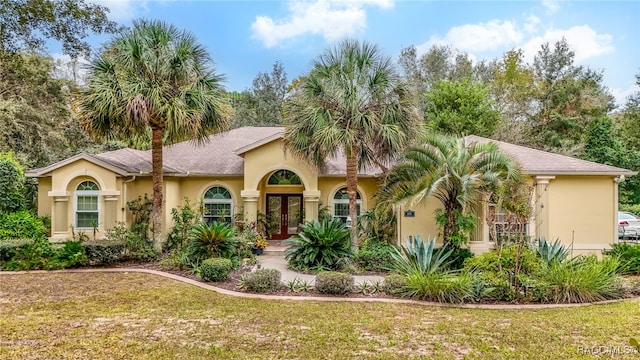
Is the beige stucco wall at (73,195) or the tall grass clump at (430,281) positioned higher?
the beige stucco wall at (73,195)

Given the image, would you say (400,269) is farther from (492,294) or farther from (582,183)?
(582,183)

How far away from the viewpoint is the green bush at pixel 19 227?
1486cm

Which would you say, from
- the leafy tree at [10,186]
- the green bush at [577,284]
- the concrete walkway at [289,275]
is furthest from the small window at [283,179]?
the leafy tree at [10,186]

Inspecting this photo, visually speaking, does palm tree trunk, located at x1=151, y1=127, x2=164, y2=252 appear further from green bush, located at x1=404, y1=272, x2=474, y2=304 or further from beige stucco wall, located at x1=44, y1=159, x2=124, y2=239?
green bush, located at x1=404, y1=272, x2=474, y2=304

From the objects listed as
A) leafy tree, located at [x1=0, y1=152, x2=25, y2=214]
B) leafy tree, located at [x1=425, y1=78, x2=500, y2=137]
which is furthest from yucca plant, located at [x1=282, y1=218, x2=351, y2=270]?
leafy tree, located at [x1=425, y1=78, x2=500, y2=137]

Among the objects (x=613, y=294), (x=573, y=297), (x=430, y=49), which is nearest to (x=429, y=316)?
(x=573, y=297)

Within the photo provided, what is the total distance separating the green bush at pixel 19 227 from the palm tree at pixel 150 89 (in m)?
5.53

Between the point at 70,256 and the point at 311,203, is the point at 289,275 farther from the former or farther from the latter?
the point at 70,256

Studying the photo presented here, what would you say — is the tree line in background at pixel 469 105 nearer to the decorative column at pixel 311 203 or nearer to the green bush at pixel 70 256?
the decorative column at pixel 311 203

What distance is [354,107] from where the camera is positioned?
12375 millimetres

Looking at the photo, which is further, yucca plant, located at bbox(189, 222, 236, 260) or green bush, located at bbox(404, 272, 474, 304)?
yucca plant, located at bbox(189, 222, 236, 260)

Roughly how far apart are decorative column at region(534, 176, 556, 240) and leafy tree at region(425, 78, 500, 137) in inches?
541

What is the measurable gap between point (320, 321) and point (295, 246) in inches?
212

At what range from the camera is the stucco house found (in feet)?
46.1
